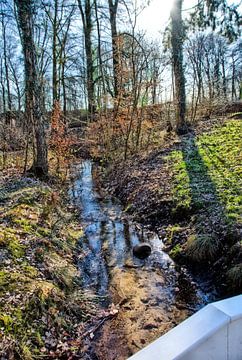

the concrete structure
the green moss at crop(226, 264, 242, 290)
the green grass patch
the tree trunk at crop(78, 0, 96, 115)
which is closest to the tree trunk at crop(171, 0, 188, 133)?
the green grass patch

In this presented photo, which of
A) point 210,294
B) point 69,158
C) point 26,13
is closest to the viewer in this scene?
point 210,294

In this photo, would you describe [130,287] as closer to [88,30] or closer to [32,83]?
[32,83]

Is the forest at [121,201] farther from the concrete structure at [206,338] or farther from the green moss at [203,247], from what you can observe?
the concrete structure at [206,338]

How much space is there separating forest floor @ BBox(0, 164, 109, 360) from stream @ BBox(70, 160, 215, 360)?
0.75 feet

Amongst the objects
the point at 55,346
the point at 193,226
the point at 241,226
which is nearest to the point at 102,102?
the point at 193,226

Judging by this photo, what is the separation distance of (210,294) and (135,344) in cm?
133

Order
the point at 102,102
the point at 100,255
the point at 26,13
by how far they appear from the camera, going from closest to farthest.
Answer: the point at 100,255 → the point at 26,13 → the point at 102,102

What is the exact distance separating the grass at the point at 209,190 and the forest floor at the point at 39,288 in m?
1.93

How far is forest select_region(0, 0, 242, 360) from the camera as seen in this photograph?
375cm

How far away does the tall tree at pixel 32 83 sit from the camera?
27.0 ft

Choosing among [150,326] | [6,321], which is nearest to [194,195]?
[150,326]

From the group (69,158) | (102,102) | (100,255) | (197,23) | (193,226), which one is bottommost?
(100,255)

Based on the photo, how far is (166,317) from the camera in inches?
155

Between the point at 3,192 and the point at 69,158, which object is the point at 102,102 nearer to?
the point at 69,158
